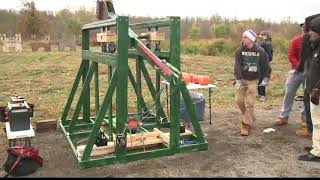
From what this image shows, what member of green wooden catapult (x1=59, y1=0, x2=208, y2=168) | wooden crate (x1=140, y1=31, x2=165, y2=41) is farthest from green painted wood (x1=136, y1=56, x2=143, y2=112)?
wooden crate (x1=140, y1=31, x2=165, y2=41)

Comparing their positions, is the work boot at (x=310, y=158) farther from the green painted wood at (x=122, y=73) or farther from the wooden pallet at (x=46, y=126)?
the wooden pallet at (x=46, y=126)

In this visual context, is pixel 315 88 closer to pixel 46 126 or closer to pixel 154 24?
pixel 154 24

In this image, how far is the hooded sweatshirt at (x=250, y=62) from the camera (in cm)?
712

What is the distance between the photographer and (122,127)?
5.59 metres

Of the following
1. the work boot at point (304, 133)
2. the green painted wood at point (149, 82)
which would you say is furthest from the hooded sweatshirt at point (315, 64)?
the green painted wood at point (149, 82)

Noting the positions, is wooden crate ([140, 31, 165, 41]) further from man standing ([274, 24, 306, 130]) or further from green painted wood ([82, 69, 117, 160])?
man standing ([274, 24, 306, 130])

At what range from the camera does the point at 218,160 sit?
18.7ft

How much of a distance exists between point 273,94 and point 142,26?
5.96 m

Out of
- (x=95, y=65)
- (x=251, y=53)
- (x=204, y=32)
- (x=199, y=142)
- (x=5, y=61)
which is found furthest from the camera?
(x=204, y=32)

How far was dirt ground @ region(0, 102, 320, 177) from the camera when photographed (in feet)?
17.2

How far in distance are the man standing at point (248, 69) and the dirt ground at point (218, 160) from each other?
1.13 ft

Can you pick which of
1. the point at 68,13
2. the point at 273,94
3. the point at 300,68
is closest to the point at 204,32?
the point at 68,13

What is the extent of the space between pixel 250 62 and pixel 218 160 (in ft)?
7.09

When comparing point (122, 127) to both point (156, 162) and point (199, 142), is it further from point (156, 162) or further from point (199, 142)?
point (199, 142)
